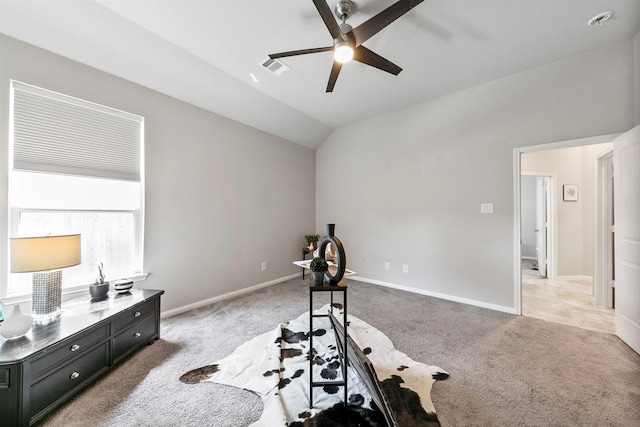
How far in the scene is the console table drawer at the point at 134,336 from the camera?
1.89 metres

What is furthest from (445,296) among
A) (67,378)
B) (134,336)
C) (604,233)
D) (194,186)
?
(67,378)

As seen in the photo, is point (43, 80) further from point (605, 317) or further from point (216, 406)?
point (605, 317)

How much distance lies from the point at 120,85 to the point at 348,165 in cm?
339

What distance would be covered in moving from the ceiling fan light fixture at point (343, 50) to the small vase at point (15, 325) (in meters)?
2.78

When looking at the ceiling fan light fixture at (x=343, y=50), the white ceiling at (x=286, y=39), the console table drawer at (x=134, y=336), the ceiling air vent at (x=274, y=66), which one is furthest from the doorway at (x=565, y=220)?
the console table drawer at (x=134, y=336)

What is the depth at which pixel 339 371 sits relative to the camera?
5.90 feet

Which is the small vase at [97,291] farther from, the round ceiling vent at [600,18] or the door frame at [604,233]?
the door frame at [604,233]

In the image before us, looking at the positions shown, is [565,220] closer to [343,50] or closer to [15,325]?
[343,50]

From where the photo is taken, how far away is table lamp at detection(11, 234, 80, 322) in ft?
5.04

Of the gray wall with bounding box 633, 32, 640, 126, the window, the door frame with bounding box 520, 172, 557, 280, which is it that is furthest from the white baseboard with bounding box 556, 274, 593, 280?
the window

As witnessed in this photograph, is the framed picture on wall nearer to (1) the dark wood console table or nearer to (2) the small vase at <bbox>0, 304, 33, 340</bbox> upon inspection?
(1) the dark wood console table

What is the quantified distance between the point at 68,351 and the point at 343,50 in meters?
2.86

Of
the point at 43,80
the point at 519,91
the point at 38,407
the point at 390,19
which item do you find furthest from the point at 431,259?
the point at 43,80

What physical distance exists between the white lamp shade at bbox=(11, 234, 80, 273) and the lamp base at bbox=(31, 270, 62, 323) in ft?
0.68
